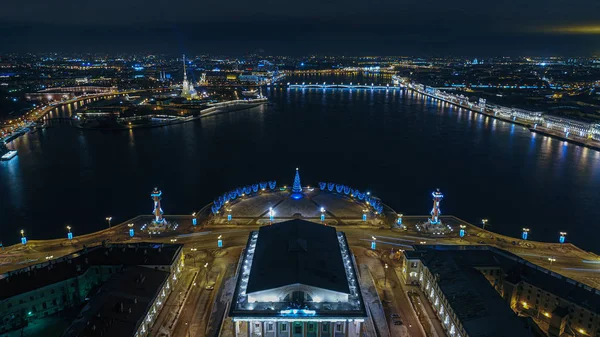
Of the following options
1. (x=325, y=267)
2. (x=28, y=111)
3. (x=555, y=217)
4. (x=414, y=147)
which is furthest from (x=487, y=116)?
(x=28, y=111)

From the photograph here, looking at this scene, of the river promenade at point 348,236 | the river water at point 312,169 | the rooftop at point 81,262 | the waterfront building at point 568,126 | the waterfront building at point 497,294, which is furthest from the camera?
the waterfront building at point 568,126

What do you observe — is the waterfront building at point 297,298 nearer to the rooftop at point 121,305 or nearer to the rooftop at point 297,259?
the rooftop at point 297,259

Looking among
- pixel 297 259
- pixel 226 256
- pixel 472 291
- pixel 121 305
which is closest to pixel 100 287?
pixel 121 305

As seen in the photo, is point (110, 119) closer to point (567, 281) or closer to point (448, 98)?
point (567, 281)

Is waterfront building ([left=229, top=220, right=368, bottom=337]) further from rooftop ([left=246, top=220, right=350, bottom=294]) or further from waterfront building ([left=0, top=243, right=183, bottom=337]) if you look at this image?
waterfront building ([left=0, top=243, right=183, bottom=337])

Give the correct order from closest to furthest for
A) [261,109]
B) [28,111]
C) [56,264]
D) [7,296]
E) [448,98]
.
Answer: [7,296], [56,264], [28,111], [261,109], [448,98]

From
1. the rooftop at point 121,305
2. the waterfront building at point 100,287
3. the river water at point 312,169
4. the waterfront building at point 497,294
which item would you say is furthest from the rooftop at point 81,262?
the waterfront building at point 497,294

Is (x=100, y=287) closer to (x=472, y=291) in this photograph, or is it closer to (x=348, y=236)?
(x=348, y=236)
